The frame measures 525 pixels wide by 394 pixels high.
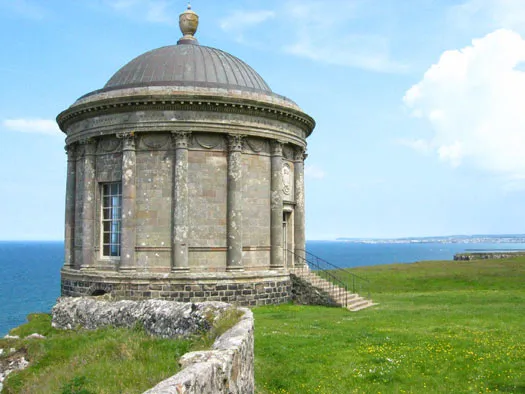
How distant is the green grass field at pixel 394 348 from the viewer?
Answer: 34.3 ft

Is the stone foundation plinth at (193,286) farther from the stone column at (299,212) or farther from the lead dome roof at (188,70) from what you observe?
the lead dome roof at (188,70)

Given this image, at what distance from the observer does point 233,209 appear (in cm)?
2180

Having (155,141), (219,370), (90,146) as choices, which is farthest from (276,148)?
(219,370)

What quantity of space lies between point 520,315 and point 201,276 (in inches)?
441

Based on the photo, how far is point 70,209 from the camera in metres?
25.2

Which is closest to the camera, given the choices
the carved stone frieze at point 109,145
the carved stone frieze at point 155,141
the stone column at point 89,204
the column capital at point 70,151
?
the carved stone frieze at point 155,141

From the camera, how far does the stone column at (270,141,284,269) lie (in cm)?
2292

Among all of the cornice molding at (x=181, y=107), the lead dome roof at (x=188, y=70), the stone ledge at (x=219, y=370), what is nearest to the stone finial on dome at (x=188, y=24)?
the lead dome roof at (x=188, y=70)

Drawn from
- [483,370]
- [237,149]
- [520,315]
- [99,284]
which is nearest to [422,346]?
[483,370]

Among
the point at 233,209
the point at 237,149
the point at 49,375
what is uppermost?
the point at 237,149

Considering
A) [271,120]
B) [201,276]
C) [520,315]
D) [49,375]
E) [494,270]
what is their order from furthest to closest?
[494,270] → [271,120] → [201,276] → [520,315] → [49,375]

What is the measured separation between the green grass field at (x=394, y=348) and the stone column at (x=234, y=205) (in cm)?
231

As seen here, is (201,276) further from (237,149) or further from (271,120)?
(271,120)

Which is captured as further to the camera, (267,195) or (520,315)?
(267,195)
